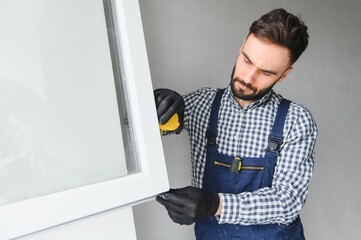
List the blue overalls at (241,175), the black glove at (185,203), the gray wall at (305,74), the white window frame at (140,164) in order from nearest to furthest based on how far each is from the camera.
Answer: the white window frame at (140,164)
the black glove at (185,203)
the blue overalls at (241,175)
the gray wall at (305,74)

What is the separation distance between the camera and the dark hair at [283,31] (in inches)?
33.0

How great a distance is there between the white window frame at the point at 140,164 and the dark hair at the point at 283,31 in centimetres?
37

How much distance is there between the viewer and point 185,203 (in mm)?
697

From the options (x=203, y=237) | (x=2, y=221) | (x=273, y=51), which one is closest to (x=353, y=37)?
(x=273, y=51)

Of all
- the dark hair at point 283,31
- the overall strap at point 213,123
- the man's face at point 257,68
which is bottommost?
the overall strap at point 213,123

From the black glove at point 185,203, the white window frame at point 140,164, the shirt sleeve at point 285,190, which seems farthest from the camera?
the shirt sleeve at point 285,190

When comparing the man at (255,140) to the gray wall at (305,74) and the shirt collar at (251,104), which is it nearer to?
the shirt collar at (251,104)

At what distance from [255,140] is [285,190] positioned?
6.0 inches

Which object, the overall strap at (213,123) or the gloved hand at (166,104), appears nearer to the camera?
the gloved hand at (166,104)

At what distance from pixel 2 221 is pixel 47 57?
0.26 meters

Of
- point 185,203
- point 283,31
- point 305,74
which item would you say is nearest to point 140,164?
point 185,203

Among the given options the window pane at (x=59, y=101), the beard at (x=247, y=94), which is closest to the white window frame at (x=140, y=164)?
the window pane at (x=59, y=101)

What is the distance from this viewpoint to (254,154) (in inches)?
36.0

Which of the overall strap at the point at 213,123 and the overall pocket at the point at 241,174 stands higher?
the overall strap at the point at 213,123
